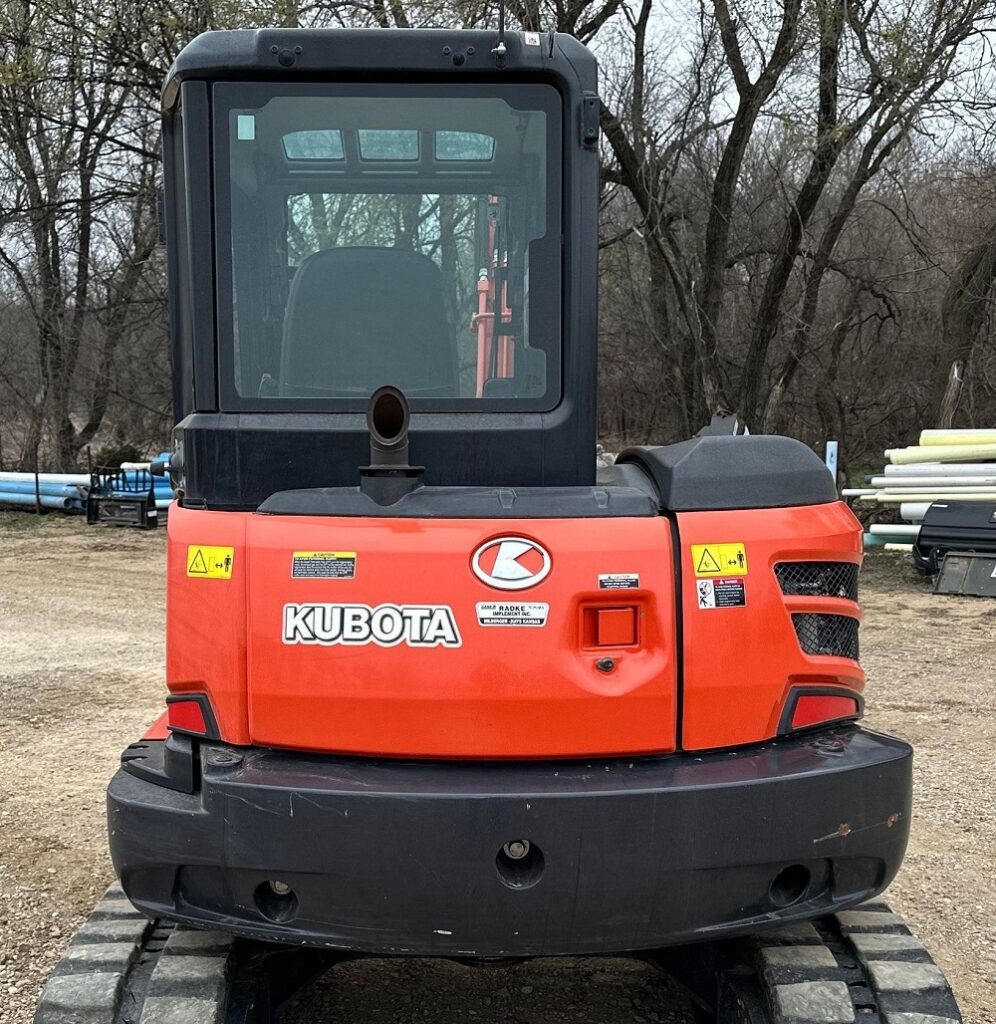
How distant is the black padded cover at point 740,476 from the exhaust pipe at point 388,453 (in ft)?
1.96

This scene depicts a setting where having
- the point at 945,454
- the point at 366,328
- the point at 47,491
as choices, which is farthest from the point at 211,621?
the point at 47,491

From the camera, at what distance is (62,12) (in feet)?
44.2

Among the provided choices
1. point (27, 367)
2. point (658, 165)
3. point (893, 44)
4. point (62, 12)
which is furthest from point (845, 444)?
point (27, 367)

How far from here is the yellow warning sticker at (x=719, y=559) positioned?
2.61m

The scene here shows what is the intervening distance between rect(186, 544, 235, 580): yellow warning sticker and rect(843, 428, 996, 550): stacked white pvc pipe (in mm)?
10405

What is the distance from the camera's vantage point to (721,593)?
261cm

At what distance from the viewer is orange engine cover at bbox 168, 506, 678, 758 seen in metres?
2.53

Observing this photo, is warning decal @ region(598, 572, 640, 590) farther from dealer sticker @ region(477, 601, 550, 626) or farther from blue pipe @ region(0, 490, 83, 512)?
blue pipe @ region(0, 490, 83, 512)

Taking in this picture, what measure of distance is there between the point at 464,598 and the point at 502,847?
0.54 metres

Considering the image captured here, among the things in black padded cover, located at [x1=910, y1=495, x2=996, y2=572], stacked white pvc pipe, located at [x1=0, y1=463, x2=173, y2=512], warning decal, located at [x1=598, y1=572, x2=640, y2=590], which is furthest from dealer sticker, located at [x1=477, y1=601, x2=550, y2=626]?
stacked white pvc pipe, located at [x1=0, y1=463, x2=173, y2=512]

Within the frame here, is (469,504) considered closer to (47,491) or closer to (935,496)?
(935,496)

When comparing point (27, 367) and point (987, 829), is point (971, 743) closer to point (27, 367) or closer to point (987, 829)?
point (987, 829)

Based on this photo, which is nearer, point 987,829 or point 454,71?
point 454,71

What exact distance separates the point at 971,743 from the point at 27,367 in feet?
62.4
